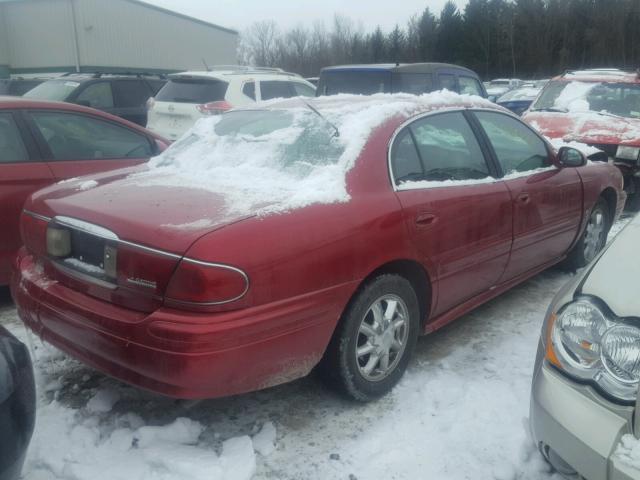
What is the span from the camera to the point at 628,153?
23.0 ft

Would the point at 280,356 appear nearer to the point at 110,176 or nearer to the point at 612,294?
the point at 612,294

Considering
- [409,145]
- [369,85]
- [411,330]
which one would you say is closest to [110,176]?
[409,145]

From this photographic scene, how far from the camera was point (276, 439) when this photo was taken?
2.79m

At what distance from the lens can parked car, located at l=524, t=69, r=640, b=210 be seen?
7.09 metres

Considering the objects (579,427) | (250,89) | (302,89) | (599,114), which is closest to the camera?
(579,427)

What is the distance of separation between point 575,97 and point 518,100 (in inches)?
347

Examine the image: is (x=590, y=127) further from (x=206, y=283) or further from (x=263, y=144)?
(x=206, y=283)

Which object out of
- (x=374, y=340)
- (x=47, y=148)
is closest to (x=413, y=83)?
(x=47, y=148)

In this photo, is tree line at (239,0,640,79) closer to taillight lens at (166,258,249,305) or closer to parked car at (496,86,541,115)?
parked car at (496,86,541,115)

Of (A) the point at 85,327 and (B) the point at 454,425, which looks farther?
(B) the point at 454,425

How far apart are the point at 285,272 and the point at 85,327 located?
903 mm

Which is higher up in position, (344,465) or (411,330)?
(411,330)

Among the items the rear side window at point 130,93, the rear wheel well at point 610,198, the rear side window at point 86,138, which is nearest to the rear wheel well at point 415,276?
the rear wheel well at point 610,198

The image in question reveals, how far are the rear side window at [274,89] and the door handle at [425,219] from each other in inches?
271
